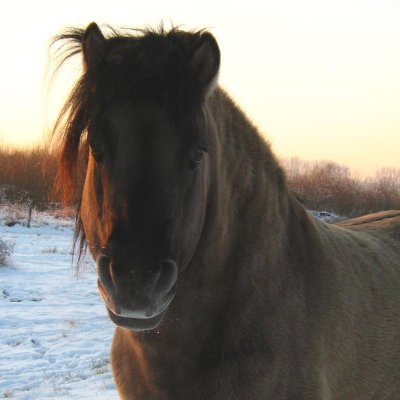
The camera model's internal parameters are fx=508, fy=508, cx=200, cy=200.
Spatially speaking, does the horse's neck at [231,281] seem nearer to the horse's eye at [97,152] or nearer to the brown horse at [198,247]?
the brown horse at [198,247]

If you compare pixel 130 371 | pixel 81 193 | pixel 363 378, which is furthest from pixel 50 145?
pixel 363 378

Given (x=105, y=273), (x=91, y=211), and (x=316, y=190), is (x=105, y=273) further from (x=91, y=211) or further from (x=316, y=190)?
(x=316, y=190)

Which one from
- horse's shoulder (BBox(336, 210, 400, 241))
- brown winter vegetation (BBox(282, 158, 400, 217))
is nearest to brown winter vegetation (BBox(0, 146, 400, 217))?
brown winter vegetation (BBox(282, 158, 400, 217))

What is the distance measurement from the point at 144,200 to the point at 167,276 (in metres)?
0.35

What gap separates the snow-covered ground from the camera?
6.40 meters

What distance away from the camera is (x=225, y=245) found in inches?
110

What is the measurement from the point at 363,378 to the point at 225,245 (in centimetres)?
129

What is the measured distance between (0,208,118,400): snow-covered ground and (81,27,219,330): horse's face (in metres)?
1.64

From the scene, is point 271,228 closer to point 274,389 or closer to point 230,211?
point 230,211

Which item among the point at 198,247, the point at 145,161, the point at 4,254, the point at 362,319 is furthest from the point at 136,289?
the point at 4,254

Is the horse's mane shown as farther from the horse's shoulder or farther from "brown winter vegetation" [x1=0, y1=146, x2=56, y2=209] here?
"brown winter vegetation" [x1=0, y1=146, x2=56, y2=209]

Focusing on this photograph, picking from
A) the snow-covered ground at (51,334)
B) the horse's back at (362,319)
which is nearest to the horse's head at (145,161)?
the horse's back at (362,319)

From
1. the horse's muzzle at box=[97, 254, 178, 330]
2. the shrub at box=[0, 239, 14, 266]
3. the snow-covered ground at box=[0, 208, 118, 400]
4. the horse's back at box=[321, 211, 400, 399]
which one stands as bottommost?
the shrub at box=[0, 239, 14, 266]

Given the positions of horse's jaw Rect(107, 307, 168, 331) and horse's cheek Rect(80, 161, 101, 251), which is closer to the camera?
horse's jaw Rect(107, 307, 168, 331)
